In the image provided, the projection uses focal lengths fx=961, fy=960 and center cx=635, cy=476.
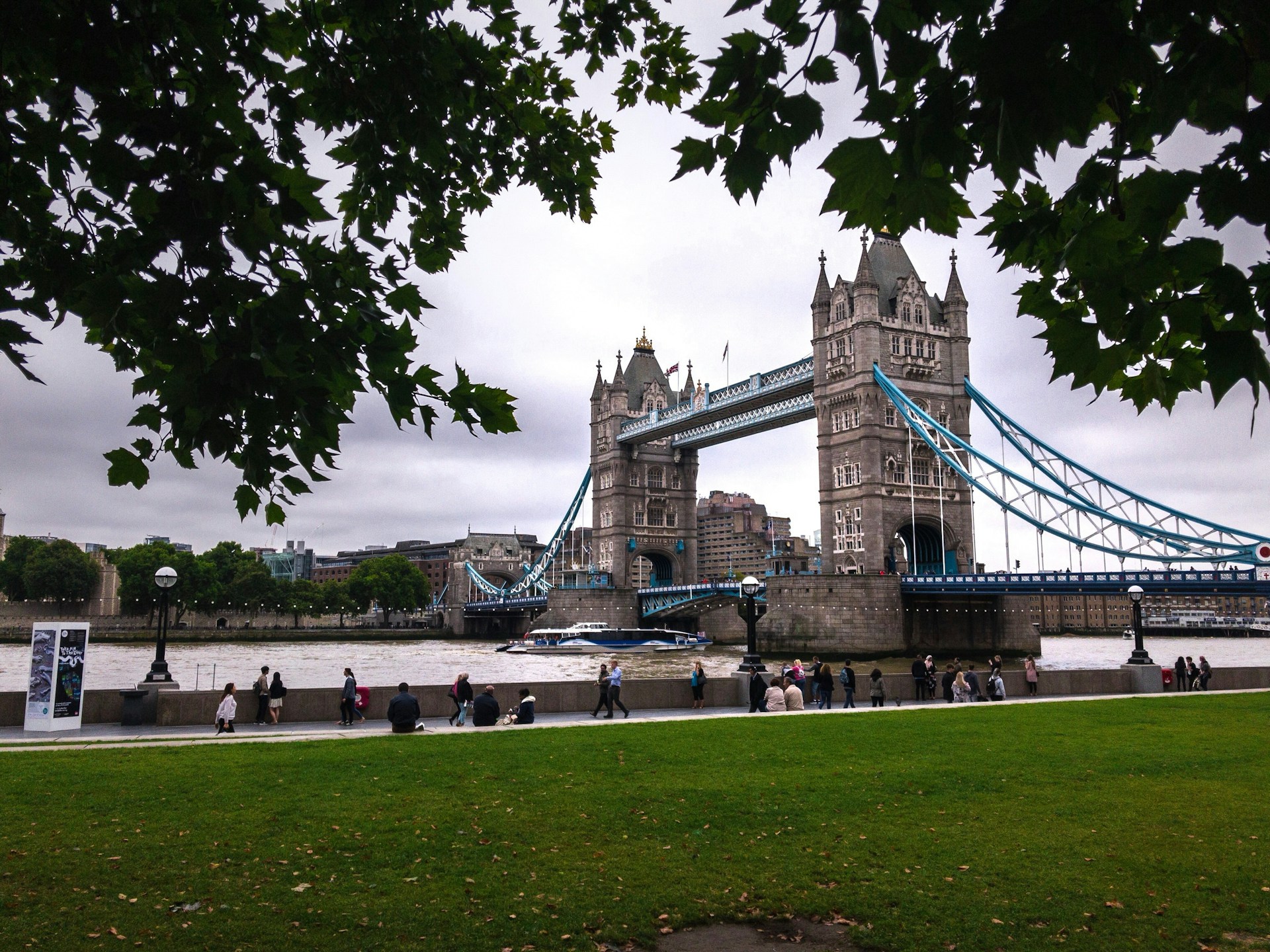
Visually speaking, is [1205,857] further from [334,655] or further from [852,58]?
[334,655]

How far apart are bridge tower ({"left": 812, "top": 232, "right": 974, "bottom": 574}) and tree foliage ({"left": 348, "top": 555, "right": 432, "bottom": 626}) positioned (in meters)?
79.2

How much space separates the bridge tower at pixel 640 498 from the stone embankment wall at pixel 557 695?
219 ft

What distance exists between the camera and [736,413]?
85.8 metres

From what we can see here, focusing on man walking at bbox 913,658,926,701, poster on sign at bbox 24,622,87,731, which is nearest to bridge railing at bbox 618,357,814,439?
man walking at bbox 913,658,926,701

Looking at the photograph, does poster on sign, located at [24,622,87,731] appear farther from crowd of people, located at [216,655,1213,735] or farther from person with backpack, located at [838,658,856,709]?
person with backpack, located at [838,658,856,709]

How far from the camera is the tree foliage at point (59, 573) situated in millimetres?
110500

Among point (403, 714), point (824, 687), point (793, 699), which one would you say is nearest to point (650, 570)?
point (824, 687)

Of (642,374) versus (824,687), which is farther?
(642,374)

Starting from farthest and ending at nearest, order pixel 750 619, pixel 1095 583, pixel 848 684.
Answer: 1. pixel 1095 583
2. pixel 750 619
3. pixel 848 684

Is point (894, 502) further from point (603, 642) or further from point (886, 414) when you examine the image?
point (603, 642)

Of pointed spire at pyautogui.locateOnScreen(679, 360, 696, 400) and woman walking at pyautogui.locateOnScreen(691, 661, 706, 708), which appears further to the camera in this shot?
pointed spire at pyautogui.locateOnScreen(679, 360, 696, 400)

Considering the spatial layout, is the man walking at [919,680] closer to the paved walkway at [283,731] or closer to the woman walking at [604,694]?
the paved walkway at [283,731]

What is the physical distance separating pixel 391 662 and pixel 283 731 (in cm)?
4028

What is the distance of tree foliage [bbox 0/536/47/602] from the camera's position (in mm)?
112438
